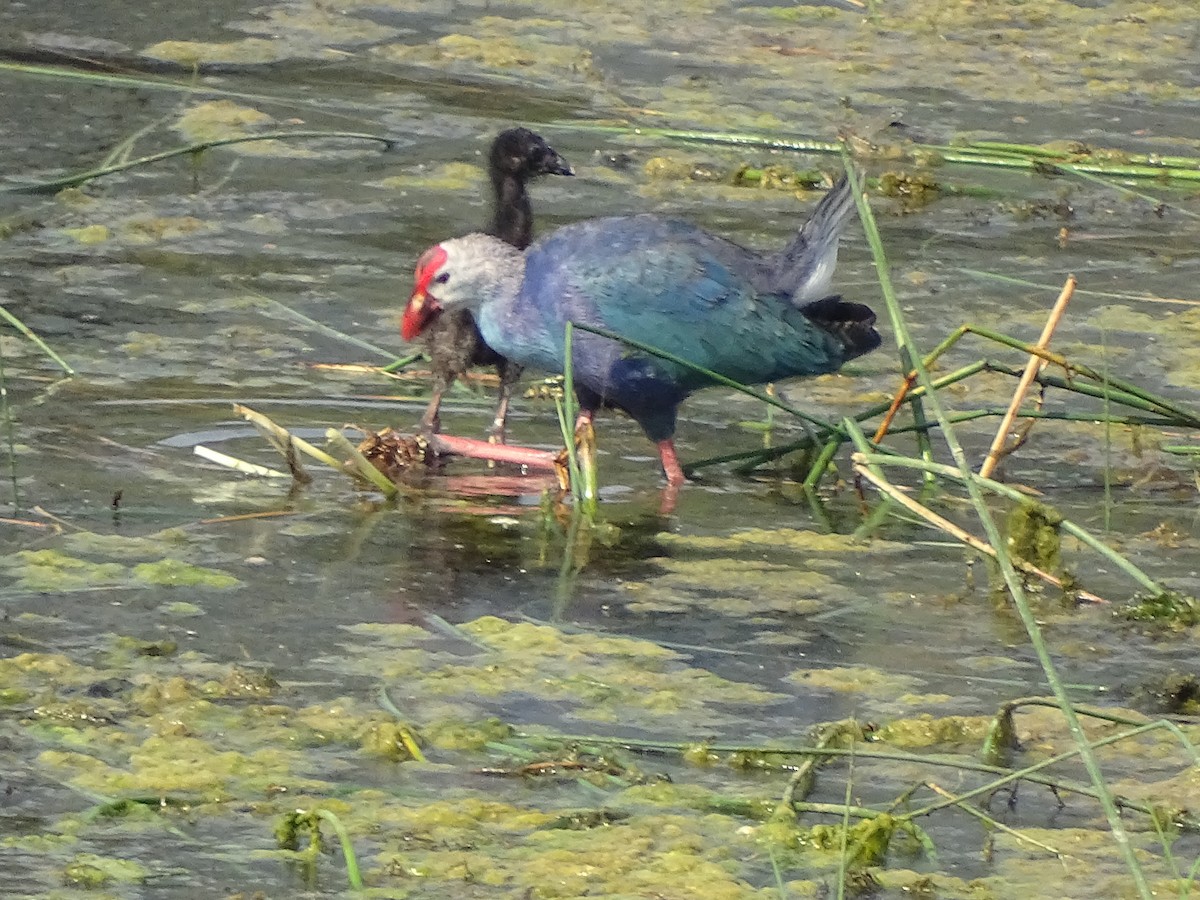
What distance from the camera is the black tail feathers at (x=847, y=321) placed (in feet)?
18.4

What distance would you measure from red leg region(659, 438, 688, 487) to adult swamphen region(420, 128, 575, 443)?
47 centimetres

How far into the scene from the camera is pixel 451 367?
19.7 ft

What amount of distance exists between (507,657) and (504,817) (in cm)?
76

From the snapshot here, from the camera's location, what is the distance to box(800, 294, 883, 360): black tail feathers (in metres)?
5.61

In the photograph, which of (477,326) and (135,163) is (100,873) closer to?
(477,326)

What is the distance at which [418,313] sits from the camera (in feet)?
19.3

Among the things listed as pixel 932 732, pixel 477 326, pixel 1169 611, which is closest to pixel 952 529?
pixel 1169 611

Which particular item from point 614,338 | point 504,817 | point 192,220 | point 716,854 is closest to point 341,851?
point 504,817

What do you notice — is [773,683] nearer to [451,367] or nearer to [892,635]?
[892,635]

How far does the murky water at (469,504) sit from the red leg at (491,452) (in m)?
0.07

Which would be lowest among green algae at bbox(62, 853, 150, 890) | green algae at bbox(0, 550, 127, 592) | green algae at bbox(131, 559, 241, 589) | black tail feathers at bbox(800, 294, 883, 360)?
green algae at bbox(0, 550, 127, 592)

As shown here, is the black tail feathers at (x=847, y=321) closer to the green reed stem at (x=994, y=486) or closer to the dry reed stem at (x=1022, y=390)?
the dry reed stem at (x=1022, y=390)

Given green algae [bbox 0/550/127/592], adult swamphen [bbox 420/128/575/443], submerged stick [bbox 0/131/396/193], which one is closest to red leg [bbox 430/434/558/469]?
adult swamphen [bbox 420/128/575/443]

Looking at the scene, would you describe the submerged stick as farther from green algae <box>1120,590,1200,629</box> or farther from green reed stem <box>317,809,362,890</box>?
green reed stem <box>317,809,362,890</box>
